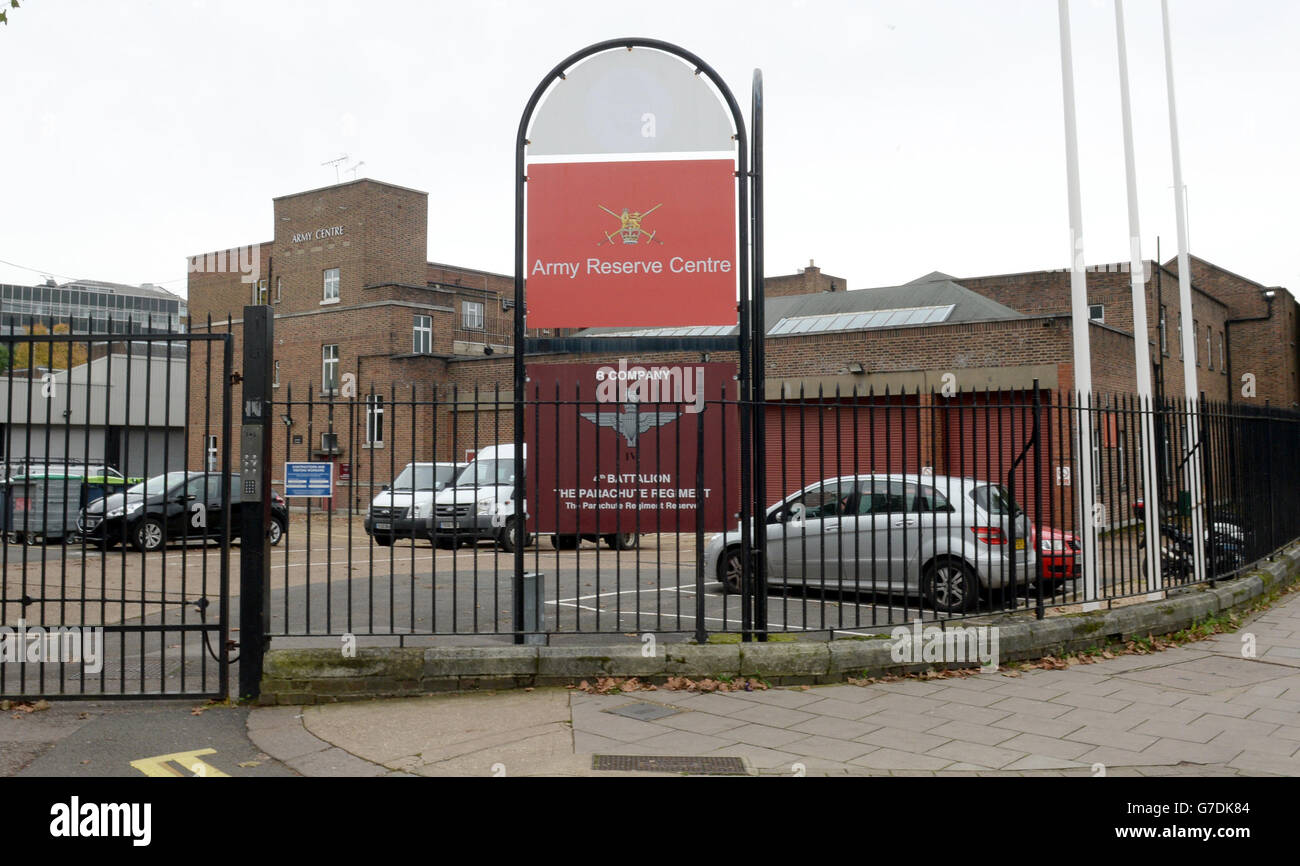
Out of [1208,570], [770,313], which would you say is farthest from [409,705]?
[770,313]

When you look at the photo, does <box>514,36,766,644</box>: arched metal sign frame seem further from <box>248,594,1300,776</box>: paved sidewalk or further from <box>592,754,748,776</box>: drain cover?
<box>592,754,748,776</box>: drain cover

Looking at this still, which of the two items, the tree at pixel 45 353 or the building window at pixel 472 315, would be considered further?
the building window at pixel 472 315

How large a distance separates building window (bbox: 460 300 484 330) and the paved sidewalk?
43.2m

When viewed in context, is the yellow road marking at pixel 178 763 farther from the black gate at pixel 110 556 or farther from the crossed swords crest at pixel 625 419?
the crossed swords crest at pixel 625 419

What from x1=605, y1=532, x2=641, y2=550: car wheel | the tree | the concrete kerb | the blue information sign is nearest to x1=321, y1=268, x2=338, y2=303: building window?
the tree

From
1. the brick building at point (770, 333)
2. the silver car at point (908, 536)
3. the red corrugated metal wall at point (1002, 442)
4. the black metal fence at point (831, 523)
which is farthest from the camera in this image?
the brick building at point (770, 333)

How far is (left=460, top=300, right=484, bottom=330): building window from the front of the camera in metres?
48.7

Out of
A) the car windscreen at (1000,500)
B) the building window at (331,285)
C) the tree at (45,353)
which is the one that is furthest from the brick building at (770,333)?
the car windscreen at (1000,500)

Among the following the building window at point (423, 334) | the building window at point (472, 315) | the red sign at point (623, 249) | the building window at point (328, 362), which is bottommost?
the red sign at point (623, 249)

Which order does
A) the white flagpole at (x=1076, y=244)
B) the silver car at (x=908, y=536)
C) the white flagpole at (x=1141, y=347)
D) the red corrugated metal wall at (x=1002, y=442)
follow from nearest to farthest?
the red corrugated metal wall at (x=1002, y=442) → the silver car at (x=908, y=536) → the white flagpole at (x=1141, y=347) → the white flagpole at (x=1076, y=244)

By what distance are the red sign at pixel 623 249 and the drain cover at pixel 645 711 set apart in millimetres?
2818

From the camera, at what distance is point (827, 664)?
711 centimetres

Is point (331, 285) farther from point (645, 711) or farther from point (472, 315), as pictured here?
point (645, 711)

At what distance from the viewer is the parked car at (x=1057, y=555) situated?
8.01m
